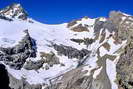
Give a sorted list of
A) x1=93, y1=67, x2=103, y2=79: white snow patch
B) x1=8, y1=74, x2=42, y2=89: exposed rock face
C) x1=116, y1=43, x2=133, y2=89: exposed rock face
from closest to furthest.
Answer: x1=116, y1=43, x2=133, y2=89: exposed rock face → x1=93, y1=67, x2=103, y2=79: white snow patch → x1=8, y1=74, x2=42, y2=89: exposed rock face

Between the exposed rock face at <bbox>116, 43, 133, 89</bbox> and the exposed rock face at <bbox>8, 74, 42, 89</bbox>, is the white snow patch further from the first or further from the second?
the exposed rock face at <bbox>116, 43, 133, 89</bbox>

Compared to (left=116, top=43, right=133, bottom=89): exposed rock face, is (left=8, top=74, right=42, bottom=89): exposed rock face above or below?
below

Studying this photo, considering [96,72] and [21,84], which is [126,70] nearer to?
[96,72]

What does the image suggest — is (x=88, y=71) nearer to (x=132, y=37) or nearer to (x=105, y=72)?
(x=105, y=72)

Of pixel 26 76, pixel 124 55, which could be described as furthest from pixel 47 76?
pixel 124 55

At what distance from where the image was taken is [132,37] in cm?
4297

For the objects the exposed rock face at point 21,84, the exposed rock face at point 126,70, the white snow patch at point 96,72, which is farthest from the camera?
the exposed rock face at point 21,84

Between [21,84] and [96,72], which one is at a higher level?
[96,72]

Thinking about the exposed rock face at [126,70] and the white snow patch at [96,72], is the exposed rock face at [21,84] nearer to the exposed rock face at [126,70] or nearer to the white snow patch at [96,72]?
the white snow patch at [96,72]

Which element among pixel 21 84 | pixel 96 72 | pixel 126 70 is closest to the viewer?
pixel 126 70

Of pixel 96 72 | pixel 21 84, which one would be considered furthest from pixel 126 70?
pixel 21 84

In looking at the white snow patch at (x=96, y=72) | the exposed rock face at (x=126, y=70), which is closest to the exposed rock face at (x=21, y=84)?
the white snow patch at (x=96, y=72)

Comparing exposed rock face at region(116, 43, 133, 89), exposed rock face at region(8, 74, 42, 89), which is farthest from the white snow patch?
exposed rock face at region(116, 43, 133, 89)

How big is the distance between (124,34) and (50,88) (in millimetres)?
46992
